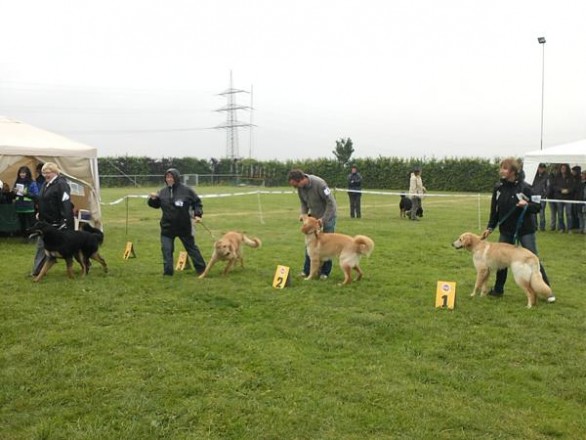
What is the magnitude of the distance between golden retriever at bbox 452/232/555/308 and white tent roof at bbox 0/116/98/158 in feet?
31.3

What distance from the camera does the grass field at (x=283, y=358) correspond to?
11.9 ft

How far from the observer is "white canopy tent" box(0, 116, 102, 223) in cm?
1188

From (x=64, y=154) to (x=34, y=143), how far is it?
0.74 metres

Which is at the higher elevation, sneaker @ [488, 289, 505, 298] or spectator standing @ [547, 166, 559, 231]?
spectator standing @ [547, 166, 559, 231]

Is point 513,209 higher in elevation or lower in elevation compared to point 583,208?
higher

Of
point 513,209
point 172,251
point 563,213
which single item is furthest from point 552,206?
point 172,251

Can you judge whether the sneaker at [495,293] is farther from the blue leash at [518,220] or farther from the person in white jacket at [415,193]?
the person in white jacket at [415,193]

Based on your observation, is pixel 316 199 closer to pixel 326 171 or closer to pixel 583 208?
pixel 583 208

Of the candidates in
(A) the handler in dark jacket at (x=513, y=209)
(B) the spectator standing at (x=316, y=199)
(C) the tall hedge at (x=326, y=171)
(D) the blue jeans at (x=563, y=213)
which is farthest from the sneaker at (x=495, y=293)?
(C) the tall hedge at (x=326, y=171)

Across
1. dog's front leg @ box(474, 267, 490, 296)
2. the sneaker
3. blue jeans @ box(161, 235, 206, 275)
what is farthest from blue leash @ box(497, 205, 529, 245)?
blue jeans @ box(161, 235, 206, 275)

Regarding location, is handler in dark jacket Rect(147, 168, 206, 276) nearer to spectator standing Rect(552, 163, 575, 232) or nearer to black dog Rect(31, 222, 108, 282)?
black dog Rect(31, 222, 108, 282)

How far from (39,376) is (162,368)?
999 mm

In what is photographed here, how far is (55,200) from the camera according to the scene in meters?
7.65

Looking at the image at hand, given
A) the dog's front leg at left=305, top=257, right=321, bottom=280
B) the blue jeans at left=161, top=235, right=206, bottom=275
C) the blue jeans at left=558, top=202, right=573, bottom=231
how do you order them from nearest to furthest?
the dog's front leg at left=305, top=257, right=321, bottom=280
the blue jeans at left=161, top=235, right=206, bottom=275
the blue jeans at left=558, top=202, right=573, bottom=231
